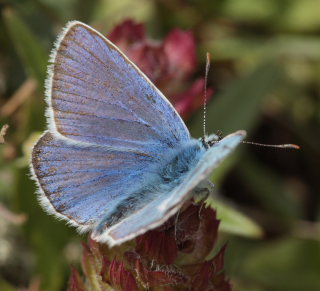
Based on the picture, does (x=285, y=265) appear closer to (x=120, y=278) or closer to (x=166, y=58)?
(x=166, y=58)

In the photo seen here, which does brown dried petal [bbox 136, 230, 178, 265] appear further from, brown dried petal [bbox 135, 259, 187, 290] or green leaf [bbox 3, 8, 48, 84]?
green leaf [bbox 3, 8, 48, 84]

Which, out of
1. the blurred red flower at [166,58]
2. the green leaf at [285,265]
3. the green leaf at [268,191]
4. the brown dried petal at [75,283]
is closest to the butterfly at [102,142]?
the brown dried petal at [75,283]

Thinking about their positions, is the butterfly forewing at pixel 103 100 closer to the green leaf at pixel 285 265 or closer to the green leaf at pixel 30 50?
the green leaf at pixel 30 50

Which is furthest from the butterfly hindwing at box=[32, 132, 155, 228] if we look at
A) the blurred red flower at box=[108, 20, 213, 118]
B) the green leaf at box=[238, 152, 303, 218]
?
the green leaf at box=[238, 152, 303, 218]

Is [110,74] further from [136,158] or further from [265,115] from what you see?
[265,115]

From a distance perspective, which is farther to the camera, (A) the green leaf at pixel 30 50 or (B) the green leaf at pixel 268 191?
(B) the green leaf at pixel 268 191

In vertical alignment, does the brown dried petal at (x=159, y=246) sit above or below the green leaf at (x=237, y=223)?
above
